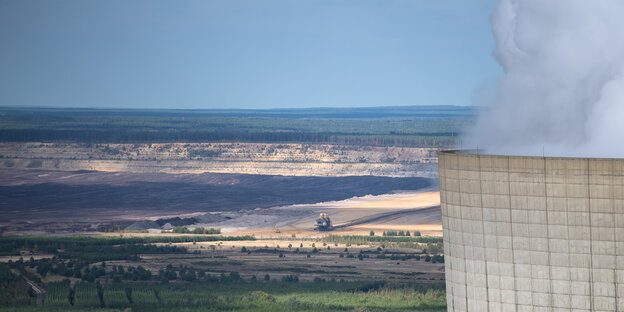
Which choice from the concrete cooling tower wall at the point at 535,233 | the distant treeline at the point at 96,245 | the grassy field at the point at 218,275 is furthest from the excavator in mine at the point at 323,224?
the concrete cooling tower wall at the point at 535,233

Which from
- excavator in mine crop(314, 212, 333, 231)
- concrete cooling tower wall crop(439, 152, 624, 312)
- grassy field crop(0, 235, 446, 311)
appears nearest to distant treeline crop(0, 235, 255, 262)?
grassy field crop(0, 235, 446, 311)

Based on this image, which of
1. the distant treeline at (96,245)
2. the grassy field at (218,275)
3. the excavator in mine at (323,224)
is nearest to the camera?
the grassy field at (218,275)

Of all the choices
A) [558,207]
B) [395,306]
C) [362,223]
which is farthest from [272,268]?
[558,207]

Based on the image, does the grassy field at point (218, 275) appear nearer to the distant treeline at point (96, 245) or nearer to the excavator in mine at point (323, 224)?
the distant treeline at point (96, 245)

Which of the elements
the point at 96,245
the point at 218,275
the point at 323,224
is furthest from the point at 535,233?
the point at 323,224

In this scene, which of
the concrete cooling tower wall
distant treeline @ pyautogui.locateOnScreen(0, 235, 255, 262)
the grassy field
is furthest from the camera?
distant treeline @ pyautogui.locateOnScreen(0, 235, 255, 262)

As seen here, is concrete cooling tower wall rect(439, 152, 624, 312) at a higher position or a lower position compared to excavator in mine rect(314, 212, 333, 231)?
higher

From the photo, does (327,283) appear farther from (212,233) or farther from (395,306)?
(212,233)

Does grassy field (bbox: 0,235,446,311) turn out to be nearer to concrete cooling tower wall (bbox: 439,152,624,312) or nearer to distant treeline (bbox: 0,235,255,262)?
distant treeline (bbox: 0,235,255,262)

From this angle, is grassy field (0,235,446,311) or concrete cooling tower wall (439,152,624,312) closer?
concrete cooling tower wall (439,152,624,312)
